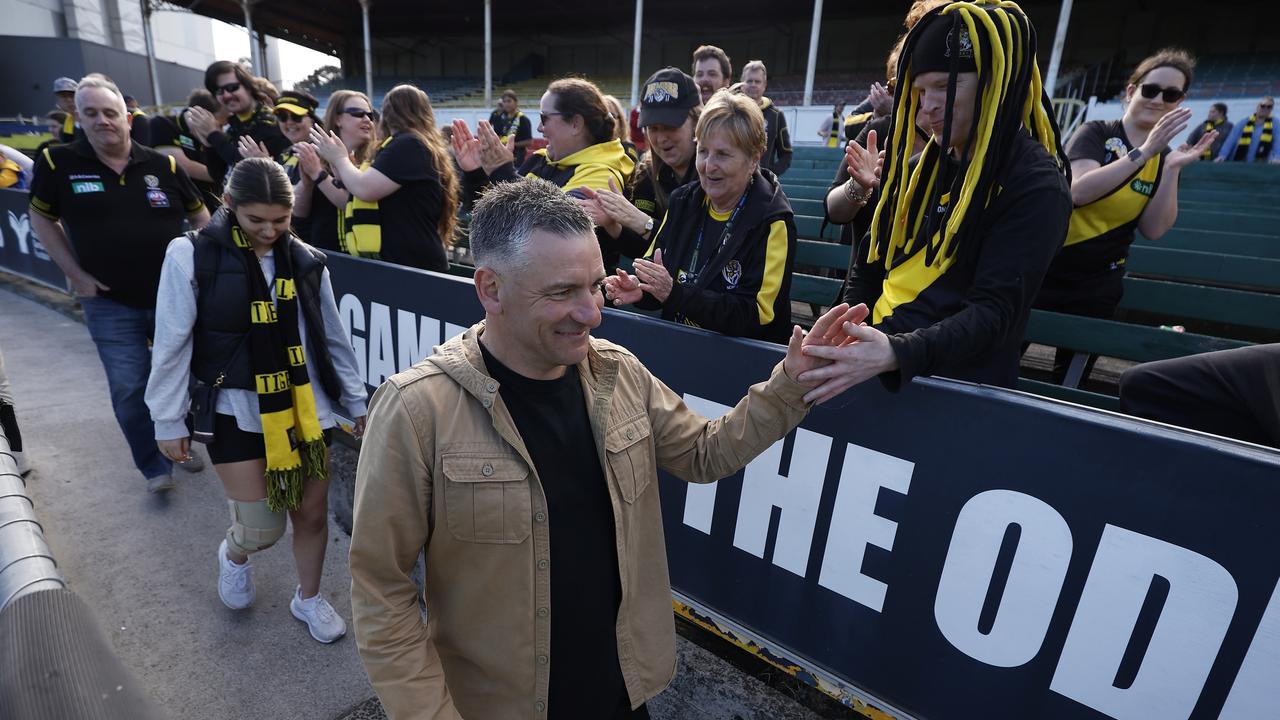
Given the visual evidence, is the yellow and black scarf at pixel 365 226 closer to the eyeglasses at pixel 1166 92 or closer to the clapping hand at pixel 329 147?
the clapping hand at pixel 329 147

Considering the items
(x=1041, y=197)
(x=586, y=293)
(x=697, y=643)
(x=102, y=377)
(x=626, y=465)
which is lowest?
(x=102, y=377)

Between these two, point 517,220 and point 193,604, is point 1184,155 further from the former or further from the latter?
point 193,604

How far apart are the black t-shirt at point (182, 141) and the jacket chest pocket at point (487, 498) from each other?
5374 millimetres

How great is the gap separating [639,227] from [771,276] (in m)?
0.78

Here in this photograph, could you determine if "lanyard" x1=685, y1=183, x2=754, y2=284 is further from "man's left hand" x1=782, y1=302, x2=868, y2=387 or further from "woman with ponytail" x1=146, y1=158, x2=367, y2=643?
"woman with ponytail" x1=146, y1=158, x2=367, y2=643

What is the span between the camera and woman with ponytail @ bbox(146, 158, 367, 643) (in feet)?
8.04

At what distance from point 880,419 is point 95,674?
1725 mm

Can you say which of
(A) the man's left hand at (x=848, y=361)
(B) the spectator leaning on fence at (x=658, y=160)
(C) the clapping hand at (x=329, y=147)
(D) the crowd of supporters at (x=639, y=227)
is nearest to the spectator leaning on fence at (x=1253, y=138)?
(D) the crowd of supporters at (x=639, y=227)

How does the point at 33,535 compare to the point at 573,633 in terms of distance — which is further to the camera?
the point at 573,633

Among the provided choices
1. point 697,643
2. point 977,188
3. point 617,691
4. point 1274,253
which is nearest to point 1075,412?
point 977,188

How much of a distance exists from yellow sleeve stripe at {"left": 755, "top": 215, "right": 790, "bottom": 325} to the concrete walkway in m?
1.33

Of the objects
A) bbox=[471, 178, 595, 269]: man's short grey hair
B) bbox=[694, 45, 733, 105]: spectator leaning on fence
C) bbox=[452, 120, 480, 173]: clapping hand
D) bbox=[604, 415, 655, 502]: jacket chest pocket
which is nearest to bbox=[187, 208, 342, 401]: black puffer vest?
bbox=[452, 120, 480, 173]: clapping hand

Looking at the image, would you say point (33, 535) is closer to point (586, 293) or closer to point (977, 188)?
point (586, 293)

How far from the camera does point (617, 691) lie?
1.60 meters
